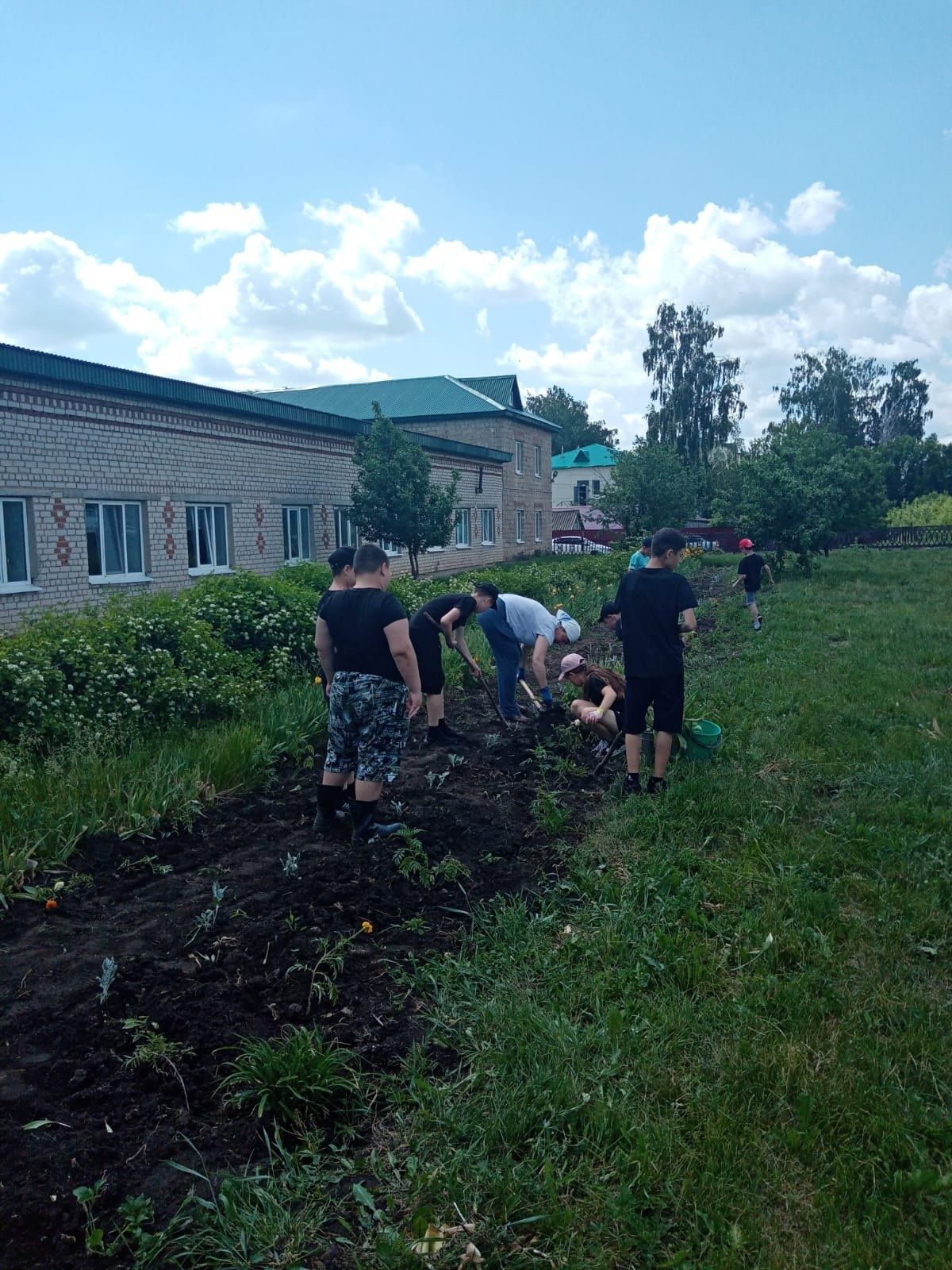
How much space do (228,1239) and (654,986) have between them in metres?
1.93

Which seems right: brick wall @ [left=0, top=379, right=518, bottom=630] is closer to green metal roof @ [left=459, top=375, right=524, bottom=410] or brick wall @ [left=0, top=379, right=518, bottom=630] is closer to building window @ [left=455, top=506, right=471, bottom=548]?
building window @ [left=455, top=506, right=471, bottom=548]

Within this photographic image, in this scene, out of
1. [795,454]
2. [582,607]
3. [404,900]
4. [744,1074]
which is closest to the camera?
[744,1074]

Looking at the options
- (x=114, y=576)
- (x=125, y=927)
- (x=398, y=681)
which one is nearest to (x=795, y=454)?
(x=114, y=576)

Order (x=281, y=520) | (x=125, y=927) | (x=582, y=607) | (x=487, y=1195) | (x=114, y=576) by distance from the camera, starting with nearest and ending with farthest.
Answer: (x=487, y=1195)
(x=125, y=927)
(x=114, y=576)
(x=582, y=607)
(x=281, y=520)

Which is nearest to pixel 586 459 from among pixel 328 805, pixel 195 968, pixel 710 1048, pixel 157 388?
pixel 157 388

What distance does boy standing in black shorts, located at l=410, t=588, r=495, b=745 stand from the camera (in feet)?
25.9

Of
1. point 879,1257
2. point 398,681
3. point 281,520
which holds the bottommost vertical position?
point 879,1257

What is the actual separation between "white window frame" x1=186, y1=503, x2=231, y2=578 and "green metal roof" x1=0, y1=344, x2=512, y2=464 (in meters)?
1.87

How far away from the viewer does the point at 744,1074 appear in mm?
3109

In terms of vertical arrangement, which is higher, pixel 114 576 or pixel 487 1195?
pixel 114 576

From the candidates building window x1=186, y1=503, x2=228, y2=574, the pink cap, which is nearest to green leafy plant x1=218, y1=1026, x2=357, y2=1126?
the pink cap

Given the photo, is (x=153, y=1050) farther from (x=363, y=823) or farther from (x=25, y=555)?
(x=25, y=555)

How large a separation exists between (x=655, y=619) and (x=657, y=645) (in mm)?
167

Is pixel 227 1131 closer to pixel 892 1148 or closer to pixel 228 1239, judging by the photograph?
pixel 228 1239
